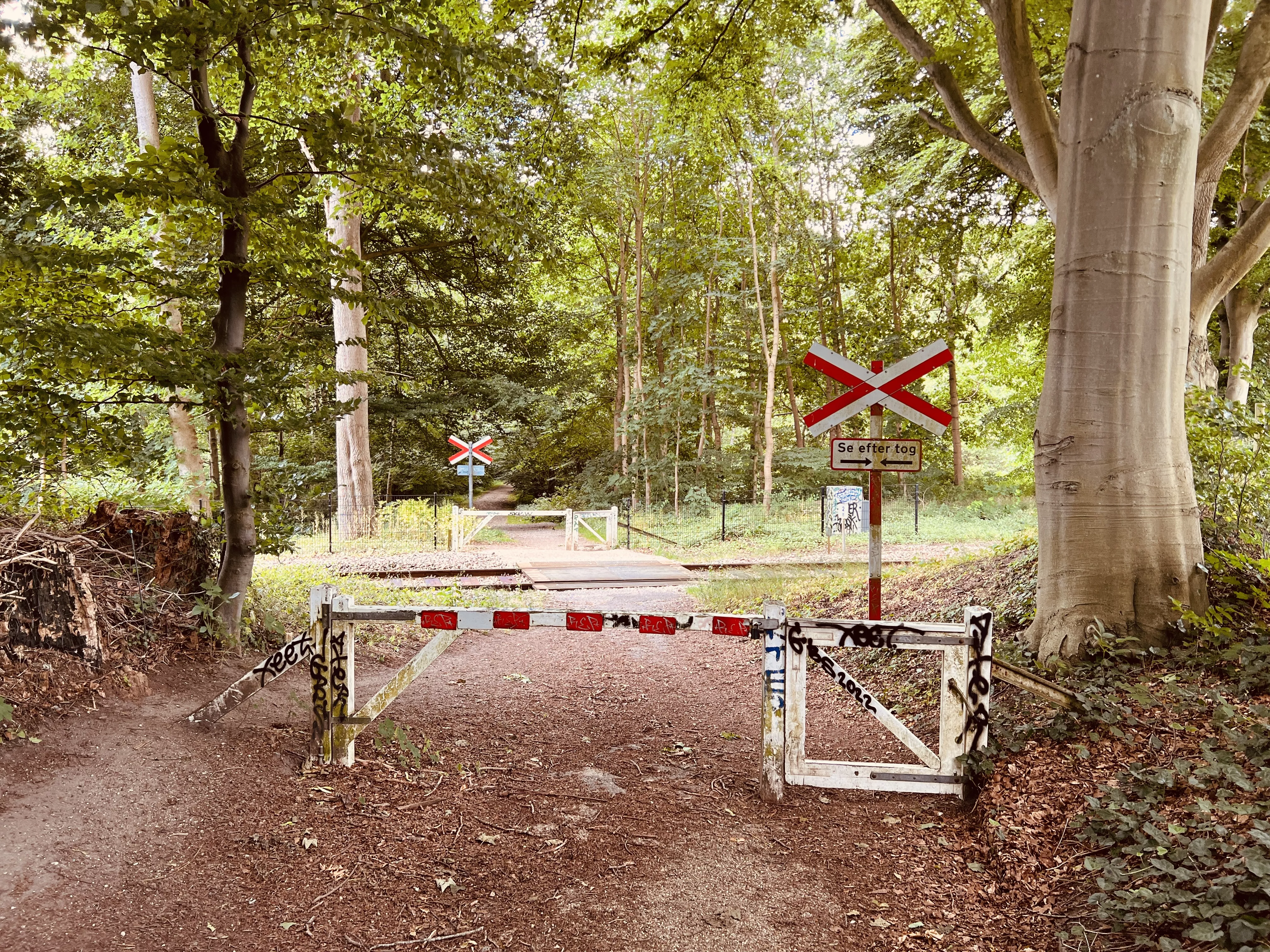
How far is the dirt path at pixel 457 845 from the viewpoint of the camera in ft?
10.1

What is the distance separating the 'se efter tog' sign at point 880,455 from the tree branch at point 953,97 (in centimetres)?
257

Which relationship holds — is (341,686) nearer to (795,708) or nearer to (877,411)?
(795,708)

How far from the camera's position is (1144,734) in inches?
152

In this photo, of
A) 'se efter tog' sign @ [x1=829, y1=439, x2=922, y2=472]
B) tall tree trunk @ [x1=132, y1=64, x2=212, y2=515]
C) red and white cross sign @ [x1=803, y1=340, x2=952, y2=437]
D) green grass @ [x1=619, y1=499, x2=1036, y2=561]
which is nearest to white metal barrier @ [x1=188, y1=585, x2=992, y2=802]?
'se efter tog' sign @ [x1=829, y1=439, x2=922, y2=472]

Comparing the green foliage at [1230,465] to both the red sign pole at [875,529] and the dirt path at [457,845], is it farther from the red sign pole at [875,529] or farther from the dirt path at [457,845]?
the dirt path at [457,845]

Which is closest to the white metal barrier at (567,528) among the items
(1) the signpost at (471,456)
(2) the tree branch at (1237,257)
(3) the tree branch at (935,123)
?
(1) the signpost at (471,456)

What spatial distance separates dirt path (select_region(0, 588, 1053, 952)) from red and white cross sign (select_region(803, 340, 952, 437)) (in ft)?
7.62

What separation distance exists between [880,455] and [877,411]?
0.38 meters

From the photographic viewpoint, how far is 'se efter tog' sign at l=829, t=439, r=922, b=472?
18.0 feet

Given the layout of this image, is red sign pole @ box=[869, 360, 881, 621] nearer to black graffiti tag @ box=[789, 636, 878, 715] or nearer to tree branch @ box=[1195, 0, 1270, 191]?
black graffiti tag @ box=[789, 636, 878, 715]

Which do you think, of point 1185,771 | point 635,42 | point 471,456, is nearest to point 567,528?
point 471,456

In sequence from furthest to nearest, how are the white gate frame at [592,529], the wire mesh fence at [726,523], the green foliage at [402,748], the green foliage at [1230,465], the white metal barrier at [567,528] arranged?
the wire mesh fence at [726,523], the white gate frame at [592,529], the white metal barrier at [567,528], the green foliage at [1230,465], the green foliage at [402,748]

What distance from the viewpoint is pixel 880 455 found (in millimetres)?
5496

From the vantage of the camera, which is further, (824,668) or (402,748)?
(402,748)
